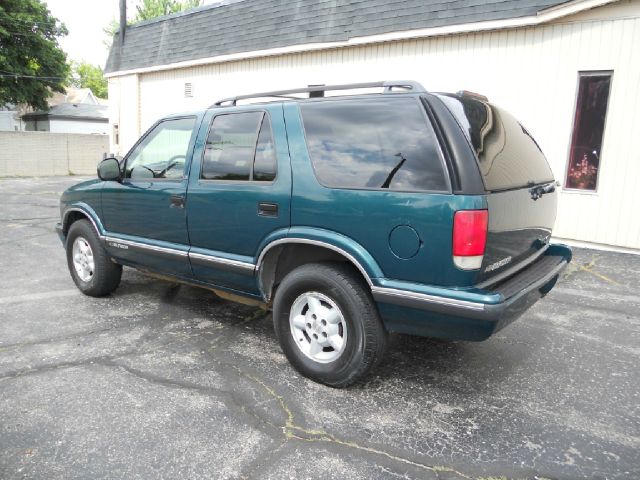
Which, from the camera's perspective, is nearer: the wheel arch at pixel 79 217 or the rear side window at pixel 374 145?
the rear side window at pixel 374 145

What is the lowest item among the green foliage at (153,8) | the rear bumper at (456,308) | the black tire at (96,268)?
the black tire at (96,268)

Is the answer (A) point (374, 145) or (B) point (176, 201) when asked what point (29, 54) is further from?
(A) point (374, 145)

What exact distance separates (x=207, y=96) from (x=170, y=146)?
9.26 meters

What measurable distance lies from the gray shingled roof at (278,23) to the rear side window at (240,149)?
5.75m

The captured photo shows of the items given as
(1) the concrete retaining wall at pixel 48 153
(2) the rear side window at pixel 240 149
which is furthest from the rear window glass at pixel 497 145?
(1) the concrete retaining wall at pixel 48 153

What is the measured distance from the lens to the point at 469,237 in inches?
107

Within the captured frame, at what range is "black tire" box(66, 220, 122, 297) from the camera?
492cm

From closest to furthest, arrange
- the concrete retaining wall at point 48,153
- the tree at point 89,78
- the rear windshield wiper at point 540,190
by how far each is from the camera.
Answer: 1. the rear windshield wiper at point 540,190
2. the concrete retaining wall at point 48,153
3. the tree at point 89,78

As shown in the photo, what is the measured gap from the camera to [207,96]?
1298 centimetres

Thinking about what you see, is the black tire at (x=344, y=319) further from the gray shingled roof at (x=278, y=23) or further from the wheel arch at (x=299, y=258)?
the gray shingled roof at (x=278, y=23)

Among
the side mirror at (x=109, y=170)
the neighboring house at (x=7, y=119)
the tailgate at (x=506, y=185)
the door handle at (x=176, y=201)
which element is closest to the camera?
the tailgate at (x=506, y=185)

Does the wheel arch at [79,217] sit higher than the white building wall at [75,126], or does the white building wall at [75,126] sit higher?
the white building wall at [75,126]

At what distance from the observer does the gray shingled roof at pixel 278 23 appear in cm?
820

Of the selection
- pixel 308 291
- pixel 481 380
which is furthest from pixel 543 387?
pixel 308 291
